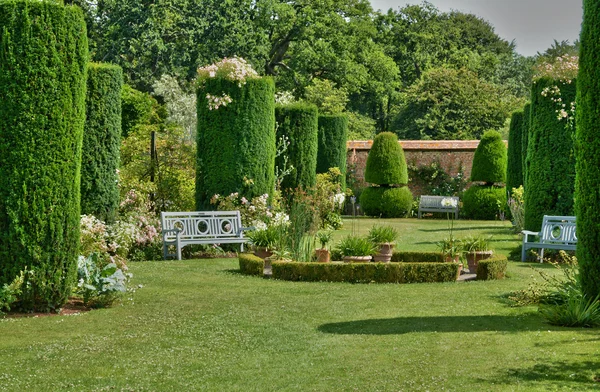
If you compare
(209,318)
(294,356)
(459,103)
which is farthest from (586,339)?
(459,103)

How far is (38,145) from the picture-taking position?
7.73 metres

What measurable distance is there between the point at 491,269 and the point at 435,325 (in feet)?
11.2

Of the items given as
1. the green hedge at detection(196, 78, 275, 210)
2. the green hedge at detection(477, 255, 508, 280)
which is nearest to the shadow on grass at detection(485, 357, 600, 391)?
the green hedge at detection(477, 255, 508, 280)

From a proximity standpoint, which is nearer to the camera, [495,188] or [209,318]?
[209,318]

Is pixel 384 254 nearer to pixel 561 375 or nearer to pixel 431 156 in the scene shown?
pixel 561 375

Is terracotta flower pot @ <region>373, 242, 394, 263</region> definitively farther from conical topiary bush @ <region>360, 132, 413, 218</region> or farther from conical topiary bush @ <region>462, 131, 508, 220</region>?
conical topiary bush @ <region>360, 132, 413, 218</region>

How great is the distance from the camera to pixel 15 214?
7645 mm

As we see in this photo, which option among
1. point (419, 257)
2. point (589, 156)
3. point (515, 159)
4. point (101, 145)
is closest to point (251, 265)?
point (419, 257)

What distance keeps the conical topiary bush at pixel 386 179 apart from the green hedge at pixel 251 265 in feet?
42.6

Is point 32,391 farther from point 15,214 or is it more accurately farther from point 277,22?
point 277,22

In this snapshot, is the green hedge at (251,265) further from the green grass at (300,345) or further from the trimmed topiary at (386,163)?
the trimmed topiary at (386,163)

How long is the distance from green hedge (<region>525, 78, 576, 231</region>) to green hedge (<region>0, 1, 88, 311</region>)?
295 inches

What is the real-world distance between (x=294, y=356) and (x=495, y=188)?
59.6 feet

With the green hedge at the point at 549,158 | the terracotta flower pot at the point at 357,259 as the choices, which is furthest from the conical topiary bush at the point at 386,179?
the terracotta flower pot at the point at 357,259
